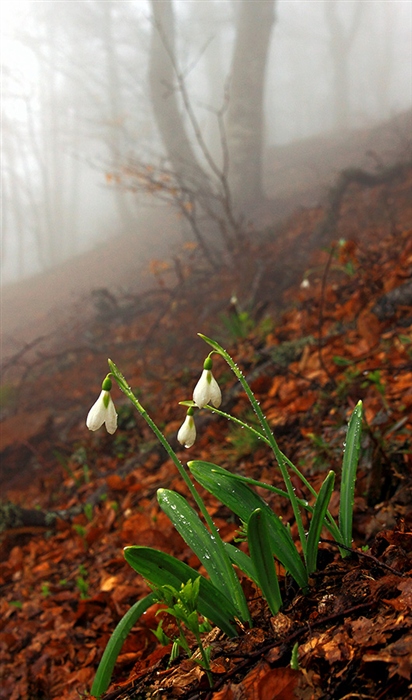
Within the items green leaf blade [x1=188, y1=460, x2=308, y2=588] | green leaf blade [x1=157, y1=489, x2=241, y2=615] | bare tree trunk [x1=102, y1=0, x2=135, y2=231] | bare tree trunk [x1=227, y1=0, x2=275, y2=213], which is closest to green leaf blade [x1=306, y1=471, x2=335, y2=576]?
green leaf blade [x1=188, y1=460, x2=308, y2=588]

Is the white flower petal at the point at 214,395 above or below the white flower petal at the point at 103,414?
below

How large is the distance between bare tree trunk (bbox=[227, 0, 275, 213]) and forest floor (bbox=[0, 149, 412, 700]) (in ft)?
14.6

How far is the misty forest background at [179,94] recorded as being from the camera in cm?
944

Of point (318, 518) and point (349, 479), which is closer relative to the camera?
point (318, 518)

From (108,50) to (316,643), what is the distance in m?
17.2

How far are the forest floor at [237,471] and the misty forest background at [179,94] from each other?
205 centimetres

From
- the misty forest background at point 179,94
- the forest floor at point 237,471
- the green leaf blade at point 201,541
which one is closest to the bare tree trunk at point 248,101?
the misty forest background at point 179,94

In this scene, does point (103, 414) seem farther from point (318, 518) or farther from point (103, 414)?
point (318, 518)

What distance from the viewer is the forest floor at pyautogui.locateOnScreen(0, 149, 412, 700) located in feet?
3.16

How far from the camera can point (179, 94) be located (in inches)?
500

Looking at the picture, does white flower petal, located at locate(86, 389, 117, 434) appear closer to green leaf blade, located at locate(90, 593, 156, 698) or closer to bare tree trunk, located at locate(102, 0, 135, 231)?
green leaf blade, located at locate(90, 593, 156, 698)

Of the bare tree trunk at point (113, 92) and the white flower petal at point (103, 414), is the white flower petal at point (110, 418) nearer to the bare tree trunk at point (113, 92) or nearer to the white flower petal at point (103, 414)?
the white flower petal at point (103, 414)

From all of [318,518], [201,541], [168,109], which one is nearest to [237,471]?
[201,541]

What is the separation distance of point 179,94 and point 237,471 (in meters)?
12.5
